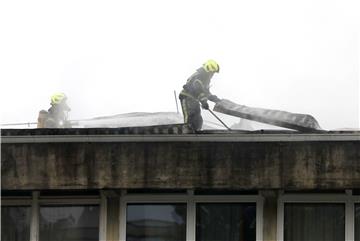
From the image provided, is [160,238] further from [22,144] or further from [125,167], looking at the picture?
[22,144]

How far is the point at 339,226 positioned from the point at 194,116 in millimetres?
2855

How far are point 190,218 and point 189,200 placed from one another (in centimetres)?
22

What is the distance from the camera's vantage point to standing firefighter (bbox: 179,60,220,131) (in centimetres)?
1159

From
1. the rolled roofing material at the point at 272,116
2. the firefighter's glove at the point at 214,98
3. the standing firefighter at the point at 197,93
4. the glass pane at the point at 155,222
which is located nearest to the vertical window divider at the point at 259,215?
the glass pane at the point at 155,222

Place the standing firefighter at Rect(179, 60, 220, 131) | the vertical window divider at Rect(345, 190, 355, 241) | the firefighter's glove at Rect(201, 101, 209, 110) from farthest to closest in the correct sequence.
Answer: the firefighter's glove at Rect(201, 101, 209, 110), the standing firefighter at Rect(179, 60, 220, 131), the vertical window divider at Rect(345, 190, 355, 241)

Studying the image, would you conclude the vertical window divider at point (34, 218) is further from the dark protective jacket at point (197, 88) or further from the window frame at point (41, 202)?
the dark protective jacket at point (197, 88)

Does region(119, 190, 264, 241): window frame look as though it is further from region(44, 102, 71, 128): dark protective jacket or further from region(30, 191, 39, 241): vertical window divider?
region(44, 102, 71, 128): dark protective jacket

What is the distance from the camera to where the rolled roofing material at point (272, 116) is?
978 centimetres

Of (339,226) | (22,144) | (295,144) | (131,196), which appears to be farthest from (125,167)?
(339,226)

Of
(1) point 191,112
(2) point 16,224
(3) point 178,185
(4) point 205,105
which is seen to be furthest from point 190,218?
(4) point 205,105

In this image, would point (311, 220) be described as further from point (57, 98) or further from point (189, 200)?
point (57, 98)

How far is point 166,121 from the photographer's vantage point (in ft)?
37.9

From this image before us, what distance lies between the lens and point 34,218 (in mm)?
9812

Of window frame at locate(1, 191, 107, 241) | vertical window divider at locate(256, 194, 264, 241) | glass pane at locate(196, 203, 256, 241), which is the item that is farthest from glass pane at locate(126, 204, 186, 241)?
vertical window divider at locate(256, 194, 264, 241)
